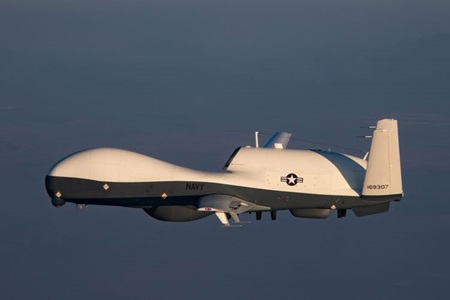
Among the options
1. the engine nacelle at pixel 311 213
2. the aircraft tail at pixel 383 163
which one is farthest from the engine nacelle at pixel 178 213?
the aircraft tail at pixel 383 163

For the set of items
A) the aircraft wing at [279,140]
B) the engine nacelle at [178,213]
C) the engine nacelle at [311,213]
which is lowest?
the engine nacelle at [311,213]

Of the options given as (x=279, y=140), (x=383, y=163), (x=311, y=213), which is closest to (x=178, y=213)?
(x=311, y=213)

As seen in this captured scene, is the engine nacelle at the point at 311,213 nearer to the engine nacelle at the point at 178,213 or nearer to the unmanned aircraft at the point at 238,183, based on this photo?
the unmanned aircraft at the point at 238,183

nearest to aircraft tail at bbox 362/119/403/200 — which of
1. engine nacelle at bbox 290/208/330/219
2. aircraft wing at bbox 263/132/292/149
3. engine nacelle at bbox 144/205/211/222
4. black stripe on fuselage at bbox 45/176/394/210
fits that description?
engine nacelle at bbox 290/208/330/219

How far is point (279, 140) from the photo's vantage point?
197 metres

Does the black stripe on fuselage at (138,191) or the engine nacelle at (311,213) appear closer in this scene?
the black stripe on fuselage at (138,191)

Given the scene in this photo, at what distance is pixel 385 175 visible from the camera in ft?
610

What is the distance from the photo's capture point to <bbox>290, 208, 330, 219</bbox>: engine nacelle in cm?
18788

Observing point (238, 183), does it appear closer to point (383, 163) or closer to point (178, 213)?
point (178, 213)

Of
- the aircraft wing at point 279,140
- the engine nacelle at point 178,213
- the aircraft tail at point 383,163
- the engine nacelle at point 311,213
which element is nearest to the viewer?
the aircraft tail at point 383,163

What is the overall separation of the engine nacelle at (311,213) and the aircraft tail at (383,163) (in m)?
4.51

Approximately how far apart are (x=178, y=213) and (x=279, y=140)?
16114 millimetres

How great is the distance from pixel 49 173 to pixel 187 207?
13.8 metres

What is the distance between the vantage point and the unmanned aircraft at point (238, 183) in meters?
186
